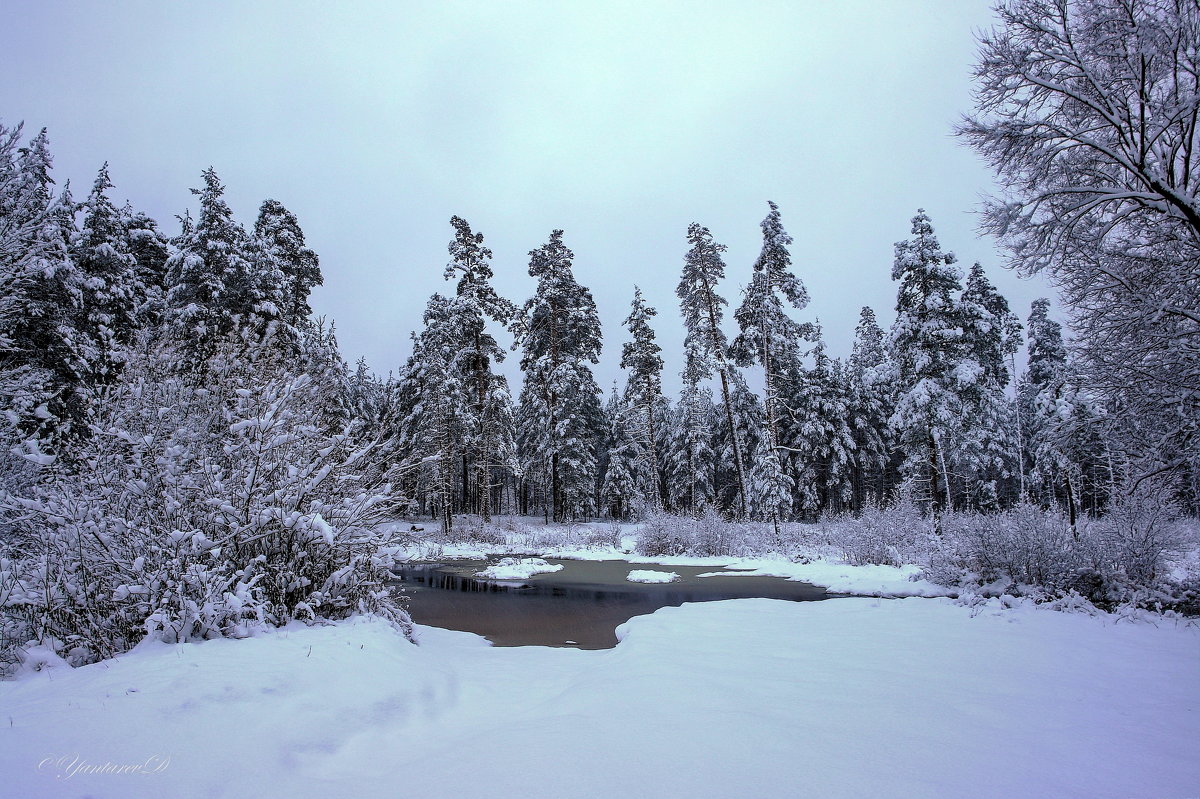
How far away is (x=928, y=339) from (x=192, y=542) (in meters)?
22.1

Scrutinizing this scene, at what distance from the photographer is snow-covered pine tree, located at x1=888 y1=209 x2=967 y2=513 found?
63.0ft

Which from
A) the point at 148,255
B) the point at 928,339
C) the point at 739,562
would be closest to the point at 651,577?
the point at 739,562

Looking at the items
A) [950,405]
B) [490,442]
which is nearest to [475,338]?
[490,442]

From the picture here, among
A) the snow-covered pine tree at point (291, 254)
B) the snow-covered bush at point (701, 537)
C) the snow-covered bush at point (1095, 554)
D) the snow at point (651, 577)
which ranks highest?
the snow-covered pine tree at point (291, 254)

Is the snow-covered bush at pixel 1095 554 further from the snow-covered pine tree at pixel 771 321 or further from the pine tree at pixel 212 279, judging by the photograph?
the pine tree at pixel 212 279

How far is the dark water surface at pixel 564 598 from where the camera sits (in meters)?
8.38

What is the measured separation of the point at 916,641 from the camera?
17.5 ft

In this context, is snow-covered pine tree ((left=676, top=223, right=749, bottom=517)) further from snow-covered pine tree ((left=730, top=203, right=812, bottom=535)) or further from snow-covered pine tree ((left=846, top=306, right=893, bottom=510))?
snow-covered pine tree ((left=846, top=306, right=893, bottom=510))

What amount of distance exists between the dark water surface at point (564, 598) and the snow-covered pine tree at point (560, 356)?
13.1 metres

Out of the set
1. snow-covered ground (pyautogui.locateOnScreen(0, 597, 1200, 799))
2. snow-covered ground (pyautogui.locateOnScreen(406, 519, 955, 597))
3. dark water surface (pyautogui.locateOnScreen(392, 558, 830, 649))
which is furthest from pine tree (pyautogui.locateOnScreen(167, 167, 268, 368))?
→ snow-covered ground (pyautogui.locateOnScreen(0, 597, 1200, 799))

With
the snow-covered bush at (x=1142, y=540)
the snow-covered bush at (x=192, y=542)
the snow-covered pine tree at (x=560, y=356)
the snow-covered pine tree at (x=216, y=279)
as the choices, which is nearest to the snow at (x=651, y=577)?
the snow-covered bush at (x=1142, y=540)

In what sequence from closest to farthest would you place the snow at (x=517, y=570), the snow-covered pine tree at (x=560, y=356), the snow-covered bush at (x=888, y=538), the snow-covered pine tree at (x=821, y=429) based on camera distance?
the snow-covered bush at (x=888, y=538) < the snow at (x=517, y=570) < the snow-covered pine tree at (x=560, y=356) < the snow-covered pine tree at (x=821, y=429)

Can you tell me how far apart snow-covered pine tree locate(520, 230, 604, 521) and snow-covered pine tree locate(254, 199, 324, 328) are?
10.9m

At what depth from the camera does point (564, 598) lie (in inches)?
465
